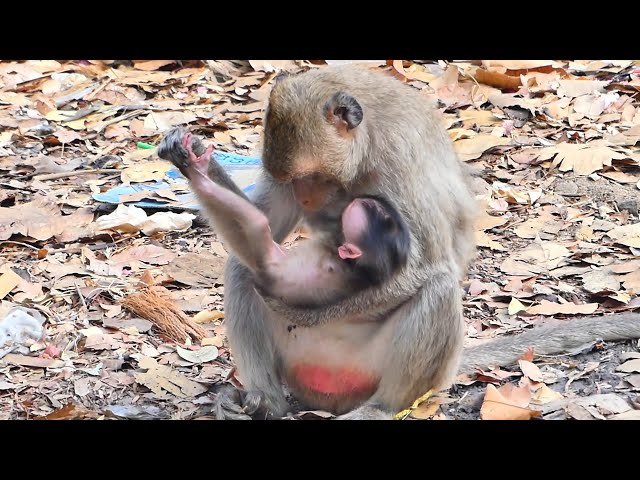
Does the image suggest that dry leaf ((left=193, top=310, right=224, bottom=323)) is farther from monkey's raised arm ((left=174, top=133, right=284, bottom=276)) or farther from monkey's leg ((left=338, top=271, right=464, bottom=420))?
monkey's leg ((left=338, top=271, right=464, bottom=420))

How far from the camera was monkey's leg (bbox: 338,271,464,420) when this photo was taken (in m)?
5.12

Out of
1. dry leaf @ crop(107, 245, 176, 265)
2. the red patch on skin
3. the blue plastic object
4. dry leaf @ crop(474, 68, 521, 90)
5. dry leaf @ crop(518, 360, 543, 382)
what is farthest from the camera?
dry leaf @ crop(474, 68, 521, 90)

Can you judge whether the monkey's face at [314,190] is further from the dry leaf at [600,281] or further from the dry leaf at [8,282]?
the dry leaf at [8,282]

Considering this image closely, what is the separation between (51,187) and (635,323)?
5250 mm

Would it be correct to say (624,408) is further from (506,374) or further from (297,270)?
(297,270)

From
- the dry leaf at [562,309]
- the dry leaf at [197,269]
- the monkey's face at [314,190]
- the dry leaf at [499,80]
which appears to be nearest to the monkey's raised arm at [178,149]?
the monkey's face at [314,190]

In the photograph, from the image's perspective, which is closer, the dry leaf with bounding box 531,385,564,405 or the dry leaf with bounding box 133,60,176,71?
the dry leaf with bounding box 531,385,564,405

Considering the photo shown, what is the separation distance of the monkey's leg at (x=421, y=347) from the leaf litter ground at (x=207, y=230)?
148mm

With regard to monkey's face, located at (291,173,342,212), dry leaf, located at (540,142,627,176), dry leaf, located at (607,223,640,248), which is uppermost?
monkey's face, located at (291,173,342,212)

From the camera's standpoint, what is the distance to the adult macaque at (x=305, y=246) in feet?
16.6

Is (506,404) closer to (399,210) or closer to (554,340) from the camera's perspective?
(554,340)

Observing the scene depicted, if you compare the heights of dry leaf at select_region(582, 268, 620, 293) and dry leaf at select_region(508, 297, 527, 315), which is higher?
dry leaf at select_region(582, 268, 620, 293)

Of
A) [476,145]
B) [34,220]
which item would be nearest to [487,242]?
[476,145]

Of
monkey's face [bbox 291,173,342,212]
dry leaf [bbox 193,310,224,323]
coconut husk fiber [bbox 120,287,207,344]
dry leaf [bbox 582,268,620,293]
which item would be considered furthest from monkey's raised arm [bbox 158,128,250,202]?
dry leaf [bbox 582,268,620,293]
